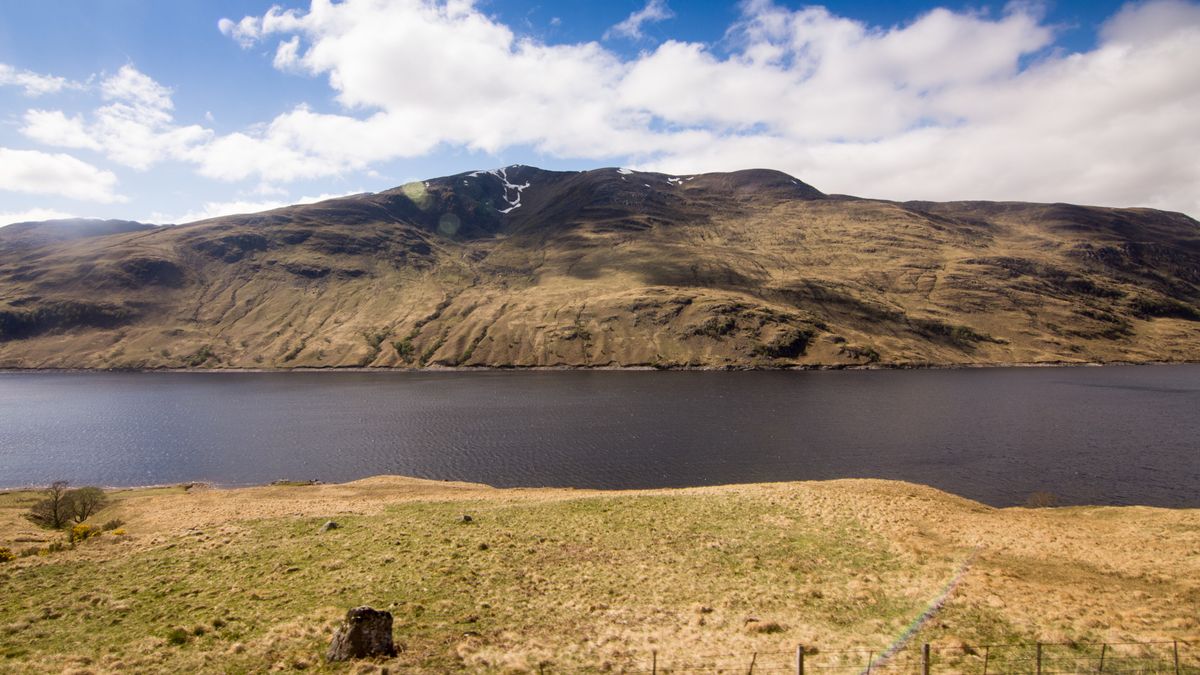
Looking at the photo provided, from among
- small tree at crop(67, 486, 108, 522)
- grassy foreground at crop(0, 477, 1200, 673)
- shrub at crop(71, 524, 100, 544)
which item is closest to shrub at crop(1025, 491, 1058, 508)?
grassy foreground at crop(0, 477, 1200, 673)

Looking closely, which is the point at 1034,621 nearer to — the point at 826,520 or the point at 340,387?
the point at 826,520

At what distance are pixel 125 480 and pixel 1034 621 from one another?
331 ft

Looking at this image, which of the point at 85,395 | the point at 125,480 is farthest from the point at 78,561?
the point at 85,395

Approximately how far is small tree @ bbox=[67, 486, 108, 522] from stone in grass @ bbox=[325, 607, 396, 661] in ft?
143

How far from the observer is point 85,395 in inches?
6437

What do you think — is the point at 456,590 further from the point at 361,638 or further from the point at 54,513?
the point at 54,513

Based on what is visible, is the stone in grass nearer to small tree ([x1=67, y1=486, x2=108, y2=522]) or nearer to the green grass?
the green grass

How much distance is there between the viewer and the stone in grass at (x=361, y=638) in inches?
777

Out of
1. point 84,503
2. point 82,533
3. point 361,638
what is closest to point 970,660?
point 361,638

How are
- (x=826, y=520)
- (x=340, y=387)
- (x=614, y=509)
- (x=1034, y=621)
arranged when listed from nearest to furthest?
1. (x=1034, y=621)
2. (x=826, y=520)
3. (x=614, y=509)
4. (x=340, y=387)

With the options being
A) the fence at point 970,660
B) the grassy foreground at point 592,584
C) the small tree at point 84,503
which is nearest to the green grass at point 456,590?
the grassy foreground at point 592,584

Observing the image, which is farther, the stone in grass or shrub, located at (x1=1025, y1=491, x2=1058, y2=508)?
shrub, located at (x1=1025, y1=491, x2=1058, y2=508)

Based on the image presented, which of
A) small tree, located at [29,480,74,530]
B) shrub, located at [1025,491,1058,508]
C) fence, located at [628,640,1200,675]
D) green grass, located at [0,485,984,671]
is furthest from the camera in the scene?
shrub, located at [1025,491,1058,508]

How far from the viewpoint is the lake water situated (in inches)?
2908
